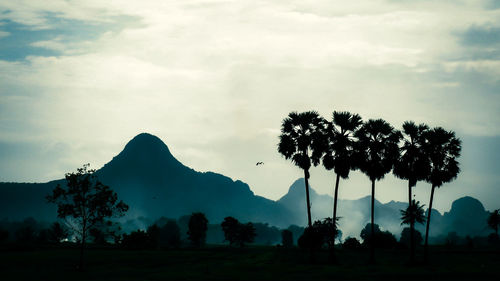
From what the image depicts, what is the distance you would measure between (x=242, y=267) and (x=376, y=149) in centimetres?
3236

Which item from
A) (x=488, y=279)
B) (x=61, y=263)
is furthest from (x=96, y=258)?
(x=488, y=279)

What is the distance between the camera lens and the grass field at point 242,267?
65.2 metres

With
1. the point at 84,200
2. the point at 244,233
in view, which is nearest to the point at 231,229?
the point at 244,233

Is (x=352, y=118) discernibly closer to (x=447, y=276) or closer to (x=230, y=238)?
(x=447, y=276)

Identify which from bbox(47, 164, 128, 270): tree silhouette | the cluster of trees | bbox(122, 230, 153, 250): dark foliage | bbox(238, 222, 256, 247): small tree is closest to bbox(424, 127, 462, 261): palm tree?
the cluster of trees

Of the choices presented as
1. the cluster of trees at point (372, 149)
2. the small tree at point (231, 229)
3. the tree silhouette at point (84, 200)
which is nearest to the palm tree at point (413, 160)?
Result: the cluster of trees at point (372, 149)

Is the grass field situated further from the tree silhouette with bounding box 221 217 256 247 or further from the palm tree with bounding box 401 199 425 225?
the tree silhouette with bounding box 221 217 256 247

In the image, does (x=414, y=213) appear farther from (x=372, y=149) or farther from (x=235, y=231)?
(x=235, y=231)

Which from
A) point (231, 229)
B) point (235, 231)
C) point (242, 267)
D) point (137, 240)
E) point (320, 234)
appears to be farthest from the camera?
point (235, 231)

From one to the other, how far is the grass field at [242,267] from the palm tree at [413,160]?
1223 centimetres

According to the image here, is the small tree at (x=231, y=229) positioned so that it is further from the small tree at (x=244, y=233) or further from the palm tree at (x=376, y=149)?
the palm tree at (x=376, y=149)

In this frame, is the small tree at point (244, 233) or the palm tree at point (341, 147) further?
the small tree at point (244, 233)

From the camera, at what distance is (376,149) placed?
87875mm

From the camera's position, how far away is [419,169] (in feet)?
292
